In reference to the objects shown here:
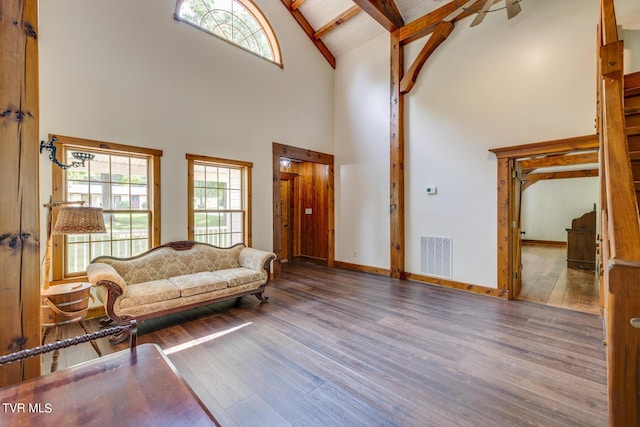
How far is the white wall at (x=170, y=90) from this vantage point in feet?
10.5

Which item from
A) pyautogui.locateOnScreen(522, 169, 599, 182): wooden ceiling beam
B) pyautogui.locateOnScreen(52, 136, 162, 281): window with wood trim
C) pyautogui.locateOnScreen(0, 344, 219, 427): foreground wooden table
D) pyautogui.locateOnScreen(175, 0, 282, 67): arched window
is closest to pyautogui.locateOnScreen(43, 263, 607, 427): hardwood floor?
pyautogui.locateOnScreen(0, 344, 219, 427): foreground wooden table

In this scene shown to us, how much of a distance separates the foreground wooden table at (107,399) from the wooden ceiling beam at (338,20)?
20.2 ft

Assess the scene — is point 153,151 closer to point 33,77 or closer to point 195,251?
point 195,251

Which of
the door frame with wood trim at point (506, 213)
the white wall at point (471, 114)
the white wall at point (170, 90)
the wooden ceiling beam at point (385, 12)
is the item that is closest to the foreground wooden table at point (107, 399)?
the white wall at point (170, 90)

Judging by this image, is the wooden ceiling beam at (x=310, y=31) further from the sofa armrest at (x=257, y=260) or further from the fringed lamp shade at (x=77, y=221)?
the fringed lamp shade at (x=77, y=221)

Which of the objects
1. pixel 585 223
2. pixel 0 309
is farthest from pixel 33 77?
pixel 585 223

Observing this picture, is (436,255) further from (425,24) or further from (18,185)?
(18,185)

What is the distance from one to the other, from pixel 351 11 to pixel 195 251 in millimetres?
5082

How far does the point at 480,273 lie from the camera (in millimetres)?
4414

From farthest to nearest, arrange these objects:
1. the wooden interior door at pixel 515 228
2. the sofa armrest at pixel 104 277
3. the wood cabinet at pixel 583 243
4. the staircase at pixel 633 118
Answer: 1. the wood cabinet at pixel 583 243
2. the wooden interior door at pixel 515 228
3. the sofa armrest at pixel 104 277
4. the staircase at pixel 633 118

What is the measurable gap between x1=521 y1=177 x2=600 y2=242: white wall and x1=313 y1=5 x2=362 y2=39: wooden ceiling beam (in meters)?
9.40

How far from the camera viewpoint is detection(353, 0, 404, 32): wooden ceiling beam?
4504mm

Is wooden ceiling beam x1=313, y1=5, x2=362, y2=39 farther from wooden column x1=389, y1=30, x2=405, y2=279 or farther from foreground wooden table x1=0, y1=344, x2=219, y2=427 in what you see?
foreground wooden table x1=0, y1=344, x2=219, y2=427

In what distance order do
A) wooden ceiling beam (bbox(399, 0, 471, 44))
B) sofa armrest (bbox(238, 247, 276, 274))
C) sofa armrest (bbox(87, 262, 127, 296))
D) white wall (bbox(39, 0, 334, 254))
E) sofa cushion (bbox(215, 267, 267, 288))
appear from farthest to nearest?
wooden ceiling beam (bbox(399, 0, 471, 44)) < sofa armrest (bbox(238, 247, 276, 274)) < sofa cushion (bbox(215, 267, 267, 288)) < white wall (bbox(39, 0, 334, 254)) < sofa armrest (bbox(87, 262, 127, 296))
